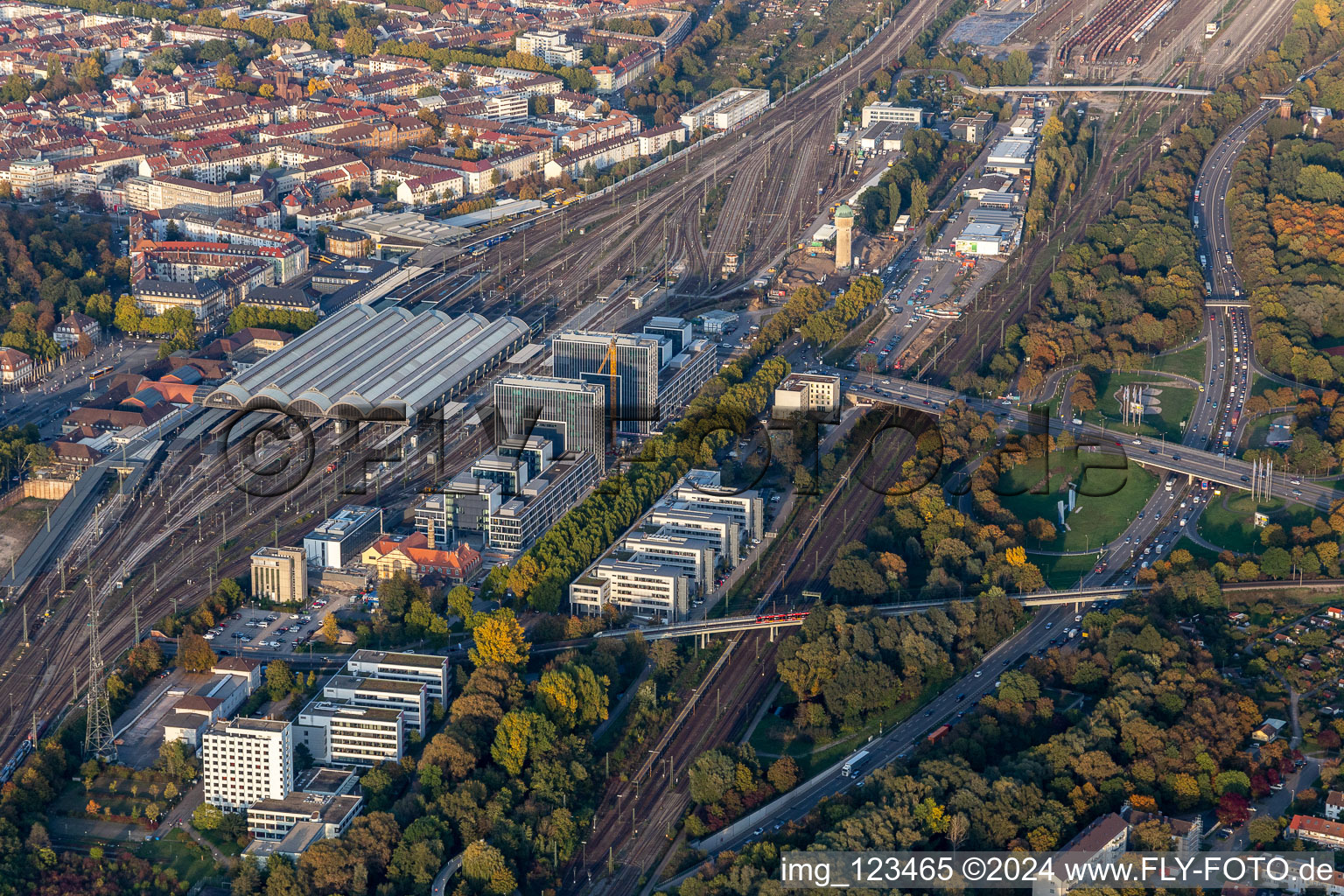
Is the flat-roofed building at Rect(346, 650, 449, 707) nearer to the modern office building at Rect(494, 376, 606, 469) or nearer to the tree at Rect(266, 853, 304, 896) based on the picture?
the tree at Rect(266, 853, 304, 896)

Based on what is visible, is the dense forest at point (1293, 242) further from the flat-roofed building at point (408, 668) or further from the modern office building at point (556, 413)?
the flat-roofed building at point (408, 668)

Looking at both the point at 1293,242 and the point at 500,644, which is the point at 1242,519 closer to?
the point at 500,644

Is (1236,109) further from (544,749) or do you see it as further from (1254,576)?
(544,749)

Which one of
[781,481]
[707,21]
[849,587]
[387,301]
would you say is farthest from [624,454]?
[707,21]

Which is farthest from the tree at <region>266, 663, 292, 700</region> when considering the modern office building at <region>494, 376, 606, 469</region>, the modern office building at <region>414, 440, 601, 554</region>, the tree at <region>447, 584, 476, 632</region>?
the modern office building at <region>494, 376, 606, 469</region>

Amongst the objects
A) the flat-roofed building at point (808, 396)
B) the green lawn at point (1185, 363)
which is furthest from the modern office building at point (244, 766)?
the green lawn at point (1185, 363)

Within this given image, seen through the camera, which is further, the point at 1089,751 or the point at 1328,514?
the point at 1328,514

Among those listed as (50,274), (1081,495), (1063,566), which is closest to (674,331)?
(1081,495)
